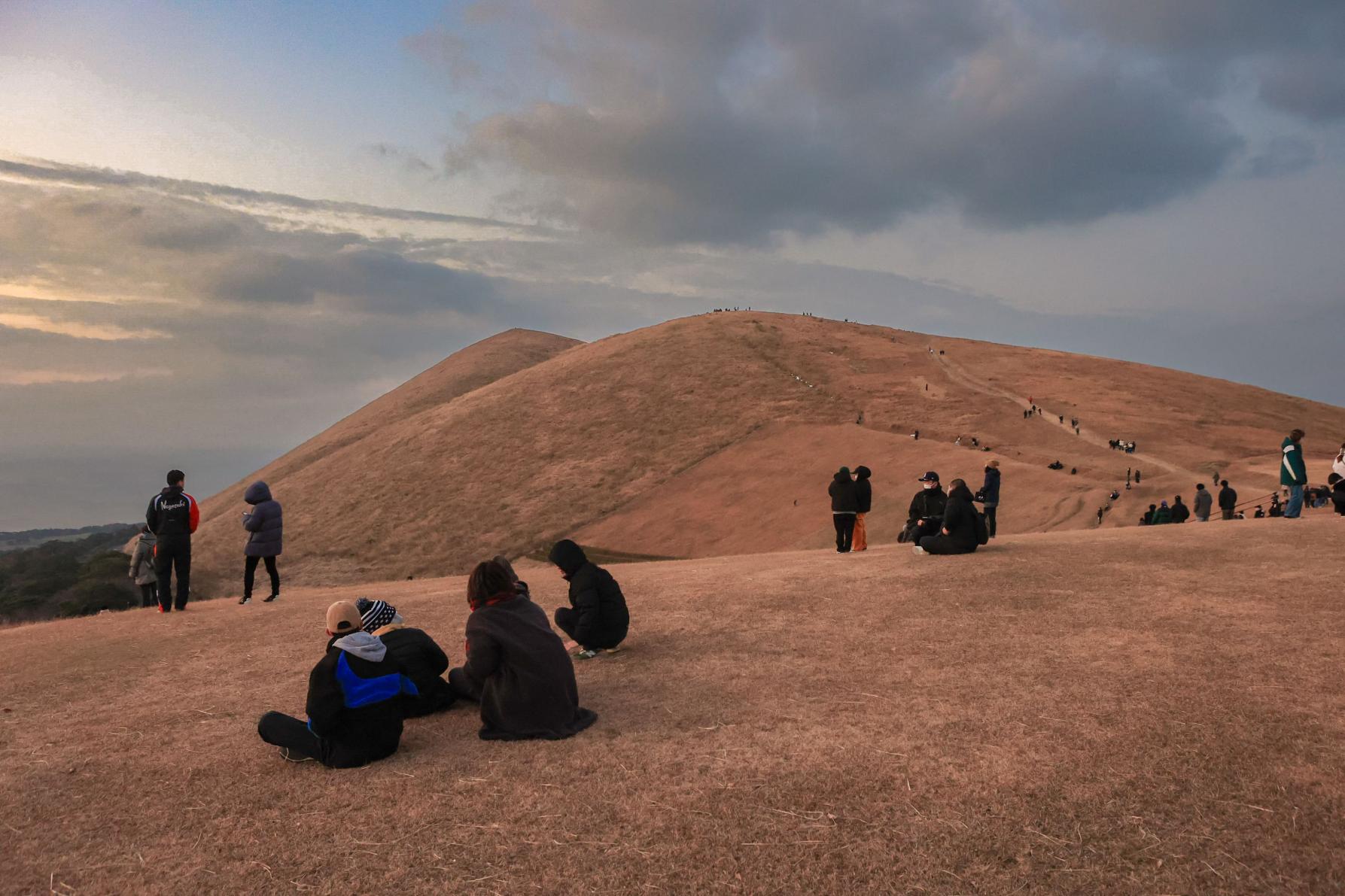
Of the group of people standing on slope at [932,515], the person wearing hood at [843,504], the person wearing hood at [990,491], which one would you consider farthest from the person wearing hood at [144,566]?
the person wearing hood at [990,491]

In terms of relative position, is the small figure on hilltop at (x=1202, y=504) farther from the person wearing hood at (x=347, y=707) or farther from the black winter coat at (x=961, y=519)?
the person wearing hood at (x=347, y=707)

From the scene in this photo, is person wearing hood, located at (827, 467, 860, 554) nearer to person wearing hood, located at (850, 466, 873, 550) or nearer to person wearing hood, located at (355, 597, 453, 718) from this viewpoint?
person wearing hood, located at (850, 466, 873, 550)

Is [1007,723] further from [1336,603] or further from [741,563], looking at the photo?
[741,563]

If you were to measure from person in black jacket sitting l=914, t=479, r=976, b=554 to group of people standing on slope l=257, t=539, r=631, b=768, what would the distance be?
834cm

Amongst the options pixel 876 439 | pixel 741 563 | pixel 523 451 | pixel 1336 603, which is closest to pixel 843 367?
pixel 876 439

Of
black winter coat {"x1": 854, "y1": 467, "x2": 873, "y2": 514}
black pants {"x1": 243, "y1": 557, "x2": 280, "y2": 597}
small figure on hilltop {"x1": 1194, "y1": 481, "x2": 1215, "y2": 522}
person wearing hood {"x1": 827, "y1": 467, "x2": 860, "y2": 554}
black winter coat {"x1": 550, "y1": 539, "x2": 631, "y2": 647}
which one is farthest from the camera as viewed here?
small figure on hilltop {"x1": 1194, "y1": 481, "x2": 1215, "y2": 522}

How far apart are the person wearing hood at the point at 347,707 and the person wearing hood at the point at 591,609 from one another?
2718mm

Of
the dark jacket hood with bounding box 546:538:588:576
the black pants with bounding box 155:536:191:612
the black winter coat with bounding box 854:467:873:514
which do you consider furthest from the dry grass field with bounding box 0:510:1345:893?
the black winter coat with bounding box 854:467:873:514

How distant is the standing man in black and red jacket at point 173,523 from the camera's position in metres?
13.7

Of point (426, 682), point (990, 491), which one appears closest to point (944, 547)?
point (990, 491)

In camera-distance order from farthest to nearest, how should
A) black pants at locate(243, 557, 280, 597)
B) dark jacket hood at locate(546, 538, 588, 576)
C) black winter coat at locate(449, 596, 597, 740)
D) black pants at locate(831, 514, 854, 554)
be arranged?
black pants at locate(831, 514, 854, 554)
black pants at locate(243, 557, 280, 597)
dark jacket hood at locate(546, 538, 588, 576)
black winter coat at locate(449, 596, 597, 740)

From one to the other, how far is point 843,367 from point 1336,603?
62913mm

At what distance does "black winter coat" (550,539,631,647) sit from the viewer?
30.6ft

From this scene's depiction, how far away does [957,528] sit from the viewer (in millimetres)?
14281
